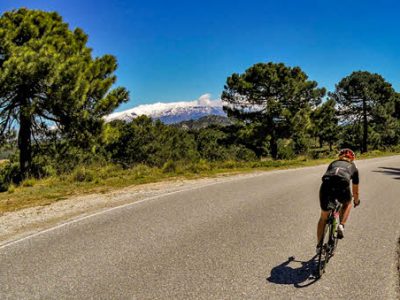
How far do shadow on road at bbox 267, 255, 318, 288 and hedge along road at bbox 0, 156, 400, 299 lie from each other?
0.01 meters

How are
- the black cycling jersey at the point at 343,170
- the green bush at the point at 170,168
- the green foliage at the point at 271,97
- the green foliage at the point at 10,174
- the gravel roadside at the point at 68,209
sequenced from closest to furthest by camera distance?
the black cycling jersey at the point at 343,170
the gravel roadside at the point at 68,209
the green foliage at the point at 10,174
the green bush at the point at 170,168
the green foliage at the point at 271,97

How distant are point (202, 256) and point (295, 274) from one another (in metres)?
1.50

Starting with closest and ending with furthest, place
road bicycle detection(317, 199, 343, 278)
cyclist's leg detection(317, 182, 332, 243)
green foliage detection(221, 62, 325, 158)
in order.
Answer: road bicycle detection(317, 199, 343, 278) → cyclist's leg detection(317, 182, 332, 243) → green foliage detection(221, 62, 325, 158)

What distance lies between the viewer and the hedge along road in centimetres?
470

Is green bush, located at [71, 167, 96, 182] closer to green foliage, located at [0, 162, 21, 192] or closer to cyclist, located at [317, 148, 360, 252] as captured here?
green foliage, located at [0, 162, 21, 192]

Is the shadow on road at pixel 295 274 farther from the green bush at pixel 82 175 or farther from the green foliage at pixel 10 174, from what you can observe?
the green foliage at pixel 10 174

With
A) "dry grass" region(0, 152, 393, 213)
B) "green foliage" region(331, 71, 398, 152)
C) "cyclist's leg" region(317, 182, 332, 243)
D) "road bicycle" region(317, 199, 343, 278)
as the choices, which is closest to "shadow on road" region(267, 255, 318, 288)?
"road bicycle" region(317, 199, 343, 278)

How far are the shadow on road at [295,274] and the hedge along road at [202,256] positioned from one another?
0.04 feet

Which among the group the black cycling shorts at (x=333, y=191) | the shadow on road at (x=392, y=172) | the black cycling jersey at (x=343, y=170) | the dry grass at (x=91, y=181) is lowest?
the shadow on road at (x=392, y=172)

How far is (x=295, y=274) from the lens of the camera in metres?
5.20

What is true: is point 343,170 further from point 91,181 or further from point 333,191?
point 91,181

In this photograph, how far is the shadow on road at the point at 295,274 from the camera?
4.95 metres

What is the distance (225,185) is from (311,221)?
5985 millimetres

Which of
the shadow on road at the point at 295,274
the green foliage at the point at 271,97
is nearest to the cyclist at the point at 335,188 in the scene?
the shadow on road at the point at 295,274
